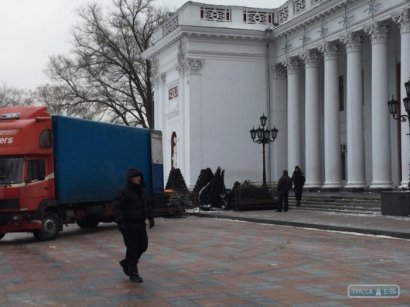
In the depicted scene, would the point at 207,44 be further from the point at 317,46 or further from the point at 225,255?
the point at 225,255

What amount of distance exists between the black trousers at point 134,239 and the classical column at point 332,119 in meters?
25.4

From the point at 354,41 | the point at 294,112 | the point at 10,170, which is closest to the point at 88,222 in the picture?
the point at 10,170

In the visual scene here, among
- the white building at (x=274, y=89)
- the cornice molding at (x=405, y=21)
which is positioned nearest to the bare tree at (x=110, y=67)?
the white building at (x=274, y=89)

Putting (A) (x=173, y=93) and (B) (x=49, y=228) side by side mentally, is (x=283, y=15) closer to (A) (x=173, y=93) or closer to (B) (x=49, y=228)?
(A) (x=173, y=93)

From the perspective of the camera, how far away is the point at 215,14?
39.3 metres

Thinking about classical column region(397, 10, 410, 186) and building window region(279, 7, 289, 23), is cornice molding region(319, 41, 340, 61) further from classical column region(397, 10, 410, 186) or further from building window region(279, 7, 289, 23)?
classical column region(397, 10, 410, 186)

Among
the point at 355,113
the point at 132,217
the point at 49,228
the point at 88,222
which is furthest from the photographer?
the point at 355,113

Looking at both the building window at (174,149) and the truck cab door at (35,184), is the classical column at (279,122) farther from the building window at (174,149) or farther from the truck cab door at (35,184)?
the truck cab door at (35,184)

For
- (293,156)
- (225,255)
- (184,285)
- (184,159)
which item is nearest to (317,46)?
(293,156)

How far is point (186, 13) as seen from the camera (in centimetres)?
3875

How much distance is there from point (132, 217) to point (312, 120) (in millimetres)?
27809

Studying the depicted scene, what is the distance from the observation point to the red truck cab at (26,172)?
55.7 feet

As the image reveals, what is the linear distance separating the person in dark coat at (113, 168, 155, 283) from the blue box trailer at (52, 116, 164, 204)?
9.26 metres

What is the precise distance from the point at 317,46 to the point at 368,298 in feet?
92.9
